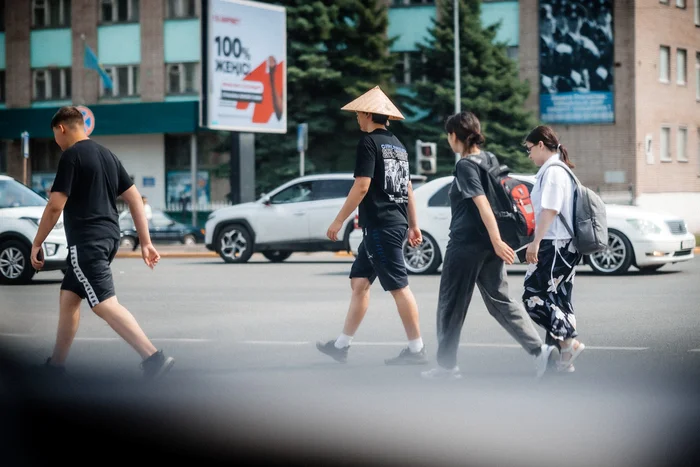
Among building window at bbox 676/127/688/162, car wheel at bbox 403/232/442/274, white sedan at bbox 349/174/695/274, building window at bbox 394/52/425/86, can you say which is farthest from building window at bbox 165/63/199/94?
white sedan at bbox 349/174/695/274

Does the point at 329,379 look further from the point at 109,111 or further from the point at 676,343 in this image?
the point at 109,111

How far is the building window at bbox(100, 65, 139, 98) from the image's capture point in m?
47.1

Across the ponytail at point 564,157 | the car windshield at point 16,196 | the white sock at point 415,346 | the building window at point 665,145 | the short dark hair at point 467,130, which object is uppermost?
the building window at point 665,145

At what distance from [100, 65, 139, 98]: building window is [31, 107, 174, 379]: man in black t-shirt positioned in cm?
4052

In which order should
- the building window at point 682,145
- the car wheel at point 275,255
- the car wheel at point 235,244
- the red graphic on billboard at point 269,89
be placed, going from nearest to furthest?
the car wheel at point 235,244
the car wheel at point 275,255
the red graphic on billboard at point 269,89
the building window at point 682,145

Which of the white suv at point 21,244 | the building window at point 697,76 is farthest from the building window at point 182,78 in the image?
the white suv at point 21,244

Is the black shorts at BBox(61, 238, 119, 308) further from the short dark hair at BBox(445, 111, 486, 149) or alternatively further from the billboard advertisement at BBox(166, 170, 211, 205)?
the billboard advertisement at BBox(166, 170, 211, 205)

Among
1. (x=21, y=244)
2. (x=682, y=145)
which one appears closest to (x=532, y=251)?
(x=21, y=244)

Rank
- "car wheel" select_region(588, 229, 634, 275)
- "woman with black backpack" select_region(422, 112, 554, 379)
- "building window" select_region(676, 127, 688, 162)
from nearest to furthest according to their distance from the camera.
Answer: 1. "woman with black backpack" select_region(422, 112, 554, 379)
2. "car wheel" select_region(588, 229, 634, 275)
3. "building window" select_region(676, 127, 688, 162)

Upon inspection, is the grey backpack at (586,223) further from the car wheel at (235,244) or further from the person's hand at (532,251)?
the car wheel at (235,244)

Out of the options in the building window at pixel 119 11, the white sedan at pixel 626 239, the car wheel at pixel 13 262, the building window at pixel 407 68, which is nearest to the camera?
the car wheel at pixel 13 262

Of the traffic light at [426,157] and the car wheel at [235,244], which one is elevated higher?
the traffic light at [426,157]

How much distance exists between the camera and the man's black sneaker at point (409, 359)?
8.22 metres

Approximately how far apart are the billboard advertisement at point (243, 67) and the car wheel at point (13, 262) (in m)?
11.6
